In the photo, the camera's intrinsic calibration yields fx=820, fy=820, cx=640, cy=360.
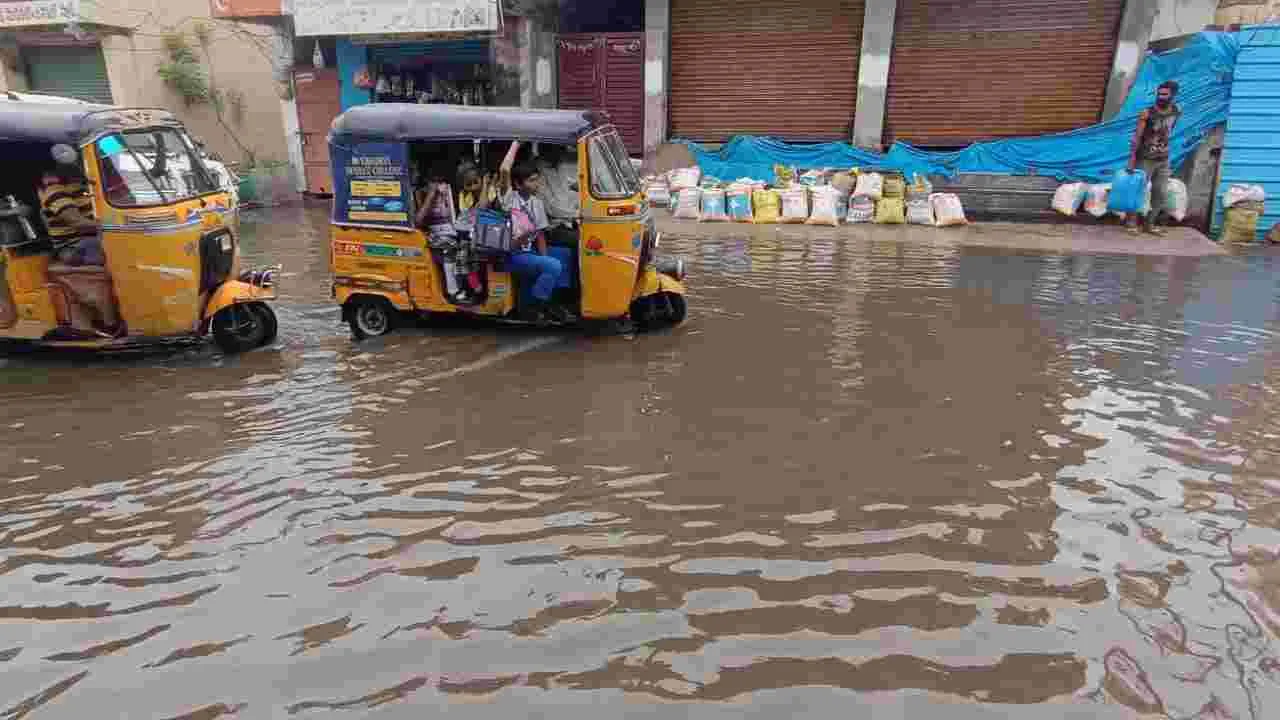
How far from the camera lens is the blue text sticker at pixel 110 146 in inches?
238

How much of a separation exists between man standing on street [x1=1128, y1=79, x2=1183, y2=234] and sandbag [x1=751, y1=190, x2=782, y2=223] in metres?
5.13

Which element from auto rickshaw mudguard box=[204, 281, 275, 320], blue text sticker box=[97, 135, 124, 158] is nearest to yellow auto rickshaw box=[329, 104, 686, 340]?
auto rickshaw mudguard box=[204, 281, 275, 320]

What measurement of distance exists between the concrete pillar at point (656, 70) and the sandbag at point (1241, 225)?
8972 millimetres

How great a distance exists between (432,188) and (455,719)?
5.08 meters

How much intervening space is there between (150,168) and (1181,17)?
1432 centimetres

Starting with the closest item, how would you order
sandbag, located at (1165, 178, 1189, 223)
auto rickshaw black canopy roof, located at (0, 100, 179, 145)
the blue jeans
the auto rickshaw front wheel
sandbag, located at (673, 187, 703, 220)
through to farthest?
auto rickshaw black canopy roof, located at (0, 100, 179, 145) < the auto rickshaw front wheel < the blue jeans < sandbag, located at (1165, 178, 1189, 223) < sandbag, located at (673, 187, 703, 220)

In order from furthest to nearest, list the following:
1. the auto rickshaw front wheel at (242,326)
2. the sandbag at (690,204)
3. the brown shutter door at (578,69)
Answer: the brown shutter door at (578,69), the sandbag at (690,204), the auto rickshaw front wheel at (242,326)

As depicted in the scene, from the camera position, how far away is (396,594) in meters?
3.44

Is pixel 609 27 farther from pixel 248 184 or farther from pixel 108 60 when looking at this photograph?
pixel 108 60

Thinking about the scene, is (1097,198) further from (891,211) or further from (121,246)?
(121,246)

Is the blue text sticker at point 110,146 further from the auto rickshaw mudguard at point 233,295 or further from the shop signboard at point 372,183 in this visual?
the shop signboard at point 372,183

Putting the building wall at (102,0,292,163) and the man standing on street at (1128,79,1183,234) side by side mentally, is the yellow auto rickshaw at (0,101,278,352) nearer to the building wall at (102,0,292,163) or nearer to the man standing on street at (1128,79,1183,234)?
the man standing on street at (1128,79,1183,234)

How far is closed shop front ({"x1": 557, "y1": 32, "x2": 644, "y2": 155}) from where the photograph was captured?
51.2ft

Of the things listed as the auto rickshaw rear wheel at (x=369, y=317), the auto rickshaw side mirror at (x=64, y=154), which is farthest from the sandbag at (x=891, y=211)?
the auto rickshaw side mirror at (x=64, y=154)
